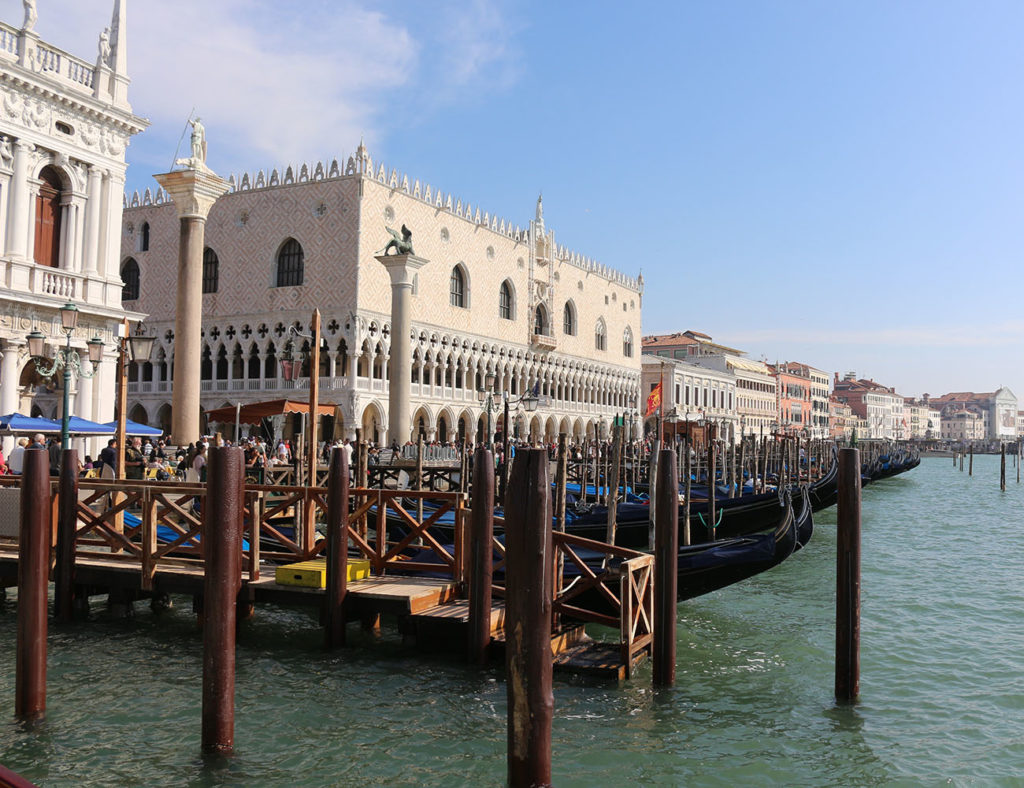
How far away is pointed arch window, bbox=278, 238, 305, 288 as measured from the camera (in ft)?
75.3

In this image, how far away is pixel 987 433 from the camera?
106 meters

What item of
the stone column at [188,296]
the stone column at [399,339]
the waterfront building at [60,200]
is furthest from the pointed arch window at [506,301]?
the stone column at [188,296]

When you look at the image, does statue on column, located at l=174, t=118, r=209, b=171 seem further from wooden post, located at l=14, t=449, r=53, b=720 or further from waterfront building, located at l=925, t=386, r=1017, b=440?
waterfront building, located at l=925, t=386, r=1017, b=440

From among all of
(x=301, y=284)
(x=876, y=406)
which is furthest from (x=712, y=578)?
(x=876, y=406)

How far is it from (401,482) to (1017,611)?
9737 millimetres

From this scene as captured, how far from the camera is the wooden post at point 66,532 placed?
19.7 ft

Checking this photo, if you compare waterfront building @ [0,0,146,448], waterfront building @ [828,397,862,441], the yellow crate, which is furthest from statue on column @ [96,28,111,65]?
waterfront building @ [828,397,862,441]

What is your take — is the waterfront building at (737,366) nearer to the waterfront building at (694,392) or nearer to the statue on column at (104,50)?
the waterfront building at (694,392)

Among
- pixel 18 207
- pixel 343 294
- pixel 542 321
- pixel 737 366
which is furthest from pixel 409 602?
pixel 737 366

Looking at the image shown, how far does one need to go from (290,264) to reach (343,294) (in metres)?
2.03

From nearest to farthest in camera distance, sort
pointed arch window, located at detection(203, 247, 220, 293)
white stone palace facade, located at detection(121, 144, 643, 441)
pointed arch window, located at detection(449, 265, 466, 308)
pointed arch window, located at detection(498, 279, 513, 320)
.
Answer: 1. white stone palace facade, located at detection(121, 144, 643, 441)
2. pointed arch window, located at detection(203, 247, 220, 293)
3. pointed arch window, located at detection(449, 265, 466, 308)
4. pointed arch window, located at detection(498, 279, 513, 320)

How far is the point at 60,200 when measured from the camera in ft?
43.6

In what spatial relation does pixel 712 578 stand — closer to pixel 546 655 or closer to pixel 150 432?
pixel 546 655

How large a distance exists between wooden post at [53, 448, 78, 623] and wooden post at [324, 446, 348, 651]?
70.5 inches
